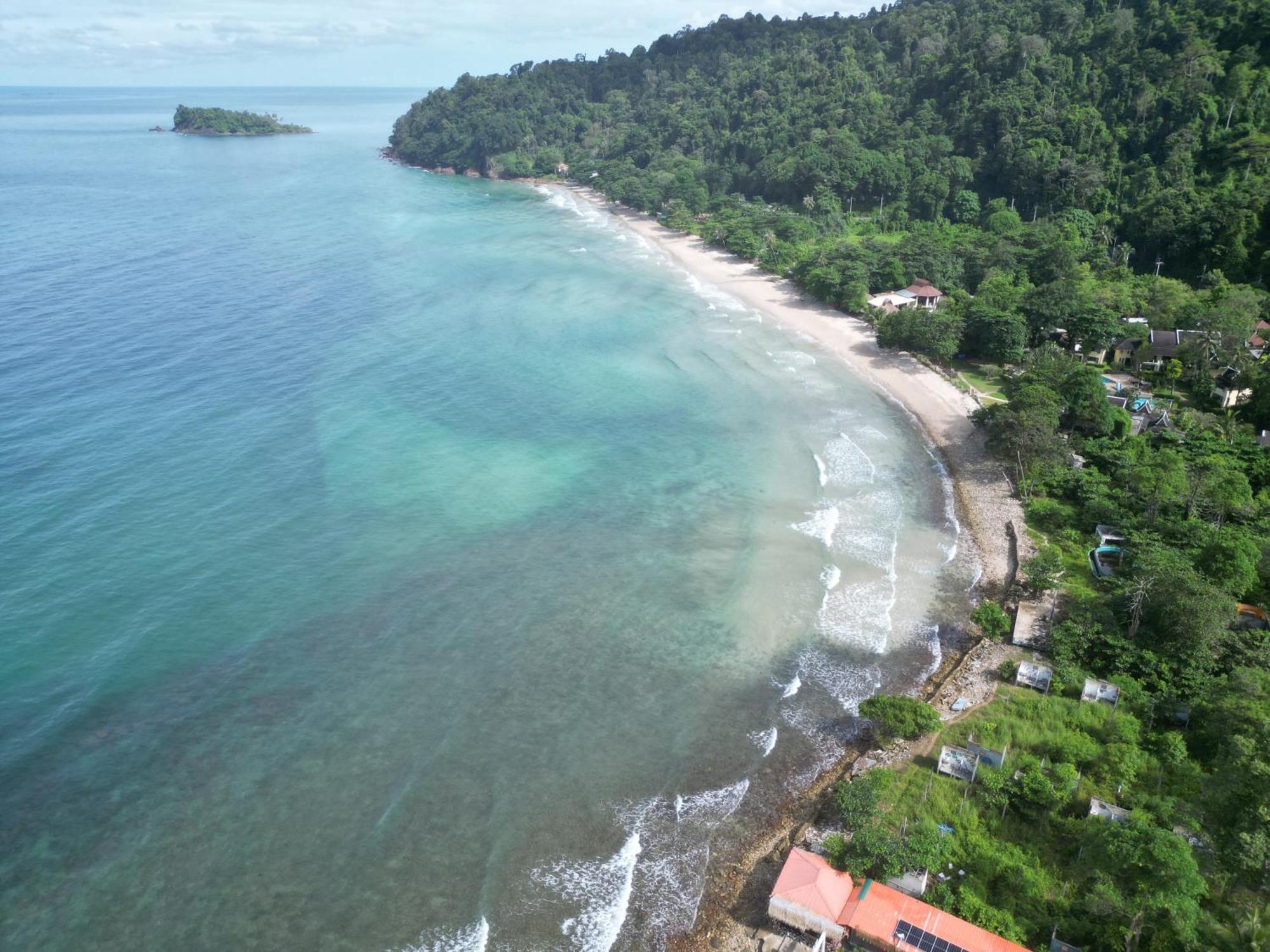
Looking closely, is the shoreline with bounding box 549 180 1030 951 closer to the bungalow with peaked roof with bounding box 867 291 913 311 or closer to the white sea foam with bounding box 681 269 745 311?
the white sea foam with bounding box 681 269 745 311

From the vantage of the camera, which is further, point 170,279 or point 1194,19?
point 1194,19

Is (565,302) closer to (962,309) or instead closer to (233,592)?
(962,309)

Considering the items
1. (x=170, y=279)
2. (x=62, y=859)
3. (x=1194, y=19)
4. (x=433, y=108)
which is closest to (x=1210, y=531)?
(x=62, y=859)

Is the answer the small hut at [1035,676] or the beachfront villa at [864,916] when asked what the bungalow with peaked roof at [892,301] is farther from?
the beachfront villa at [864,916]

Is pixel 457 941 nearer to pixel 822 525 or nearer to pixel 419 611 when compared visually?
pixel 419 611

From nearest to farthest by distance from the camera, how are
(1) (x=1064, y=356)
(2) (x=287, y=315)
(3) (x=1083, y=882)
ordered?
1. (3) (x=1083, y=882)
2. (1) (x=1064, y=356)
3. (2) (x=287, y=315)
